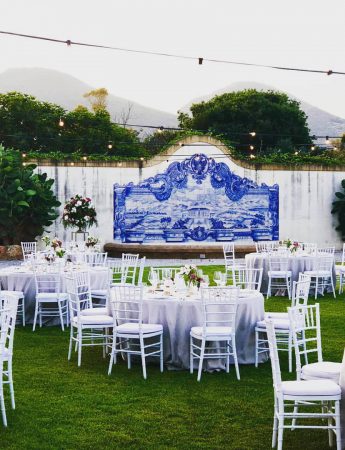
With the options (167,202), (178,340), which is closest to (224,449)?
(178,340)

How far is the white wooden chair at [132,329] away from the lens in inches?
302

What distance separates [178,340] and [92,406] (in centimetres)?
174

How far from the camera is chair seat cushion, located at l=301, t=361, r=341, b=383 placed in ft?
17.8

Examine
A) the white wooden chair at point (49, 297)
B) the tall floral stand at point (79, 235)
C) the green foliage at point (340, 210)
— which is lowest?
the white wooden chair at point (49, 297)

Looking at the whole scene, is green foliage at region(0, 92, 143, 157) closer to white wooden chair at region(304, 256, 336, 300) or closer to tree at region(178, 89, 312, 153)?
tree at region(178, 89, 312, 153)

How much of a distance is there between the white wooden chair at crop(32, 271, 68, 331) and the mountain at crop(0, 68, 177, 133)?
10083 cm

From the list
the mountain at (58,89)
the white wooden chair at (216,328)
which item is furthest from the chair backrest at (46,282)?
the mountain at (58,89)

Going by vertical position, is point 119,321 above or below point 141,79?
below

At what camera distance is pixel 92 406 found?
643 cm

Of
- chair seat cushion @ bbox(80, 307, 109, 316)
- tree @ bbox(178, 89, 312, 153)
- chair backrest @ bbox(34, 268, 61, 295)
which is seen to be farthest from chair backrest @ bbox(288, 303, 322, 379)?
tree @ bbox(178, 89, 312, 153)

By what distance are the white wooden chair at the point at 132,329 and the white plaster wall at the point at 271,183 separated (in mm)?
12293

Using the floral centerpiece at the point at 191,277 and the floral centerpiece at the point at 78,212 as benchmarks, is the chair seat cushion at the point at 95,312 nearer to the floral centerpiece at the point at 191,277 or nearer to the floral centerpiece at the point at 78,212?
the floral centerpiece at the point at 191,277

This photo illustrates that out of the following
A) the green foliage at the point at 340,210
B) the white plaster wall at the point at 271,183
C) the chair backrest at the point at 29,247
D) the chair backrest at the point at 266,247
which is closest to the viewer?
the chair backrest at the point at 266,247

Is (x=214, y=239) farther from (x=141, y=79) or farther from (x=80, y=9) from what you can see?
(x=141, y=79)
